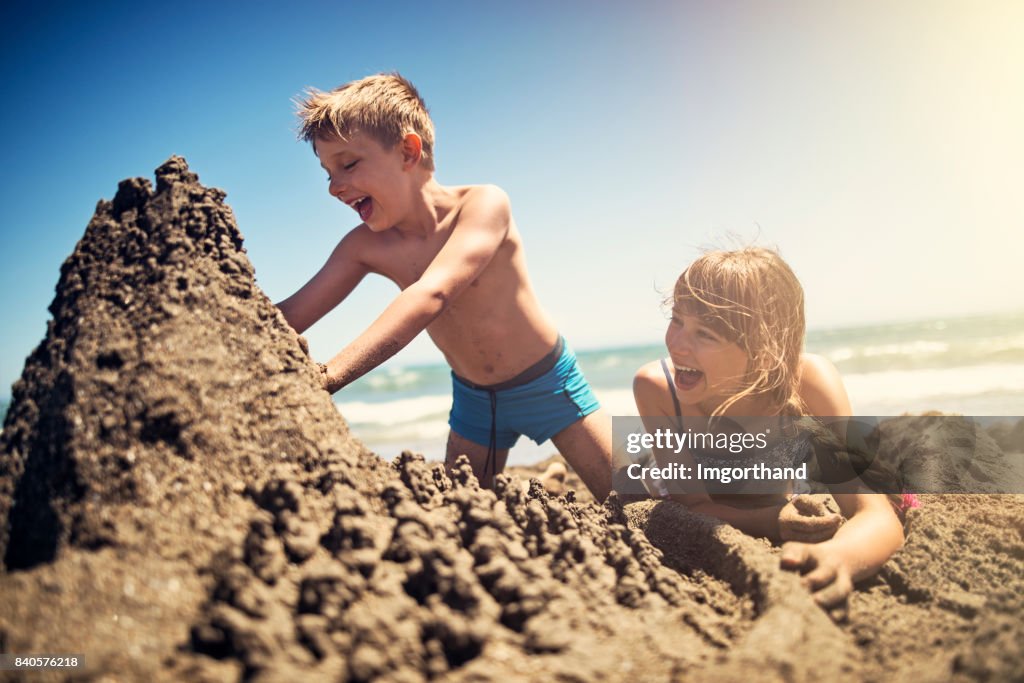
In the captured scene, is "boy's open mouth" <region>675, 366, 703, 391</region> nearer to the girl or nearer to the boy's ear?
the girl

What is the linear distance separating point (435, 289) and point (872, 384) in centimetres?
1355

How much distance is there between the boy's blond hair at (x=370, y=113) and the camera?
2.53 m

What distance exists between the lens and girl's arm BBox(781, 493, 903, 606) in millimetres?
1471

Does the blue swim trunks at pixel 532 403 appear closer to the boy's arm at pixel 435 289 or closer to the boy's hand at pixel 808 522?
the boy's arm at pixel 435 289

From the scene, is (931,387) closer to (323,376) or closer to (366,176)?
(366,176)

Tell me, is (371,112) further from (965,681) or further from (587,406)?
(965,681)

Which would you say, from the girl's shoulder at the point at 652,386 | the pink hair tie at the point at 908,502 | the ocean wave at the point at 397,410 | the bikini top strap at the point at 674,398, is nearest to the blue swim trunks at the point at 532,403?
the girl's shoulder at the point at 652,386

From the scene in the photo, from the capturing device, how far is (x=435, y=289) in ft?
6.79

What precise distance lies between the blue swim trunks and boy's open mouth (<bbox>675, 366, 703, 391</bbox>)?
59cm

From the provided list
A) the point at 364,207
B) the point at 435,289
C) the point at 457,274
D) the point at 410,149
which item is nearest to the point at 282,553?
the point at 435,289

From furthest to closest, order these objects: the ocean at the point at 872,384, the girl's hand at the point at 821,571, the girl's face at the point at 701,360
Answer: the ocean at the point at 872,384 → the girl's face at the point at 701,360 → the girl's hand at the point at 821,571

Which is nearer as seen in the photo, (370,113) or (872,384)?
(370,113)

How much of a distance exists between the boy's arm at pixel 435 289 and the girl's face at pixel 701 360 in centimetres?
87

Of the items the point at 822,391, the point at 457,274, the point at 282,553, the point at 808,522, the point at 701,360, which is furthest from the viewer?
the point at 701,360
